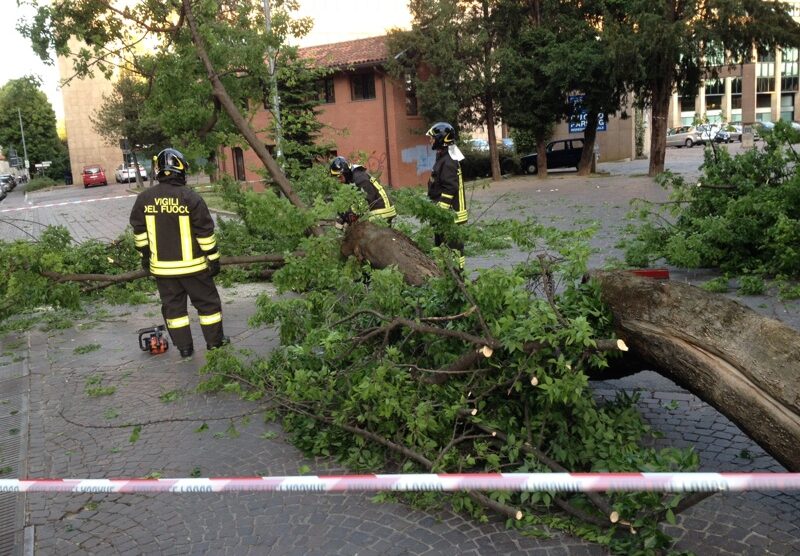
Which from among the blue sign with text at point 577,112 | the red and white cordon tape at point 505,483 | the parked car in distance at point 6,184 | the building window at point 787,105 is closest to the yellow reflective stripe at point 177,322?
the red and white cordon tape at point 505,483

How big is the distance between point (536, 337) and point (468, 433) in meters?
0.78

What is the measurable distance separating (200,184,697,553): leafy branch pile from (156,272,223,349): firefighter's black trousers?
5.36 feet

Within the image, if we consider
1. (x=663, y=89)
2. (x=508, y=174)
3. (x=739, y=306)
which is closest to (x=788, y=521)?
(x=739, y=306)

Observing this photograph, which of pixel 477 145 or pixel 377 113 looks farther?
pixel 477 145

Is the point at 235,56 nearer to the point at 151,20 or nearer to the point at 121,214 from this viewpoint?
the point at 151,20

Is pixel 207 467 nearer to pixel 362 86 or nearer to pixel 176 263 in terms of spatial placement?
pixel 176 263

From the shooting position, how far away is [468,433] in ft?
12.6

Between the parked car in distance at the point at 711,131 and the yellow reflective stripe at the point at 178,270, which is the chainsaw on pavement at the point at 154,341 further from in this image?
the parked car in distance at the point at 711,131

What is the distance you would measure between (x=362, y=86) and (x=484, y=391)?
93.3ft

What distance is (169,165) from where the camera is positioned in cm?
610

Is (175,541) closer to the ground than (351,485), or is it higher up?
closer to the ground

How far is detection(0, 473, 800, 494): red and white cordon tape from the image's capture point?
2.40 metres

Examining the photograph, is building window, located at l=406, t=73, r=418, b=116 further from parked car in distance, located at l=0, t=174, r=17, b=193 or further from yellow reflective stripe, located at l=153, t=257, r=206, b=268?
parked car in distance, located at l=0, t=174, r=17, b=193

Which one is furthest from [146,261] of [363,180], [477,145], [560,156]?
[477,145]
